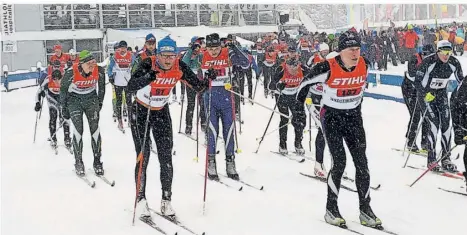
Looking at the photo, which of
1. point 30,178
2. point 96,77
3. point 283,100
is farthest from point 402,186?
point 30,178

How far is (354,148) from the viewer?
17.4 ft

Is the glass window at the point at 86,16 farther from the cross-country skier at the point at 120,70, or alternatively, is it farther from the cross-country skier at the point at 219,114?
the cross-country skier at the point at 219,114

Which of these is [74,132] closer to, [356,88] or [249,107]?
[356,88]

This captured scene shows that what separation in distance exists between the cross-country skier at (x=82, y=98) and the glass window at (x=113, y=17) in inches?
852

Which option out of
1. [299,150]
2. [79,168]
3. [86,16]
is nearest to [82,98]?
[79,168]

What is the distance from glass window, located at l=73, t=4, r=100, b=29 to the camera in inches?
1104

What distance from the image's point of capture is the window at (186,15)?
30094mm

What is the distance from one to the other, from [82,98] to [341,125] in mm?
4044

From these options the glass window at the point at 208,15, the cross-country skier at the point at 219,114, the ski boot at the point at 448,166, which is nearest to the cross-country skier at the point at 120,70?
the cross-country skier at the point at 219,114

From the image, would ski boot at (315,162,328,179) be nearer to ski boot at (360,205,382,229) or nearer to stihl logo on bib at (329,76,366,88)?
ski boot at (360,205,382,229)

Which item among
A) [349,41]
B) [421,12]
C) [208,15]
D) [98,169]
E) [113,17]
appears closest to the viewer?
[349,41]

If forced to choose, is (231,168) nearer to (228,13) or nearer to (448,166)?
(448,166)

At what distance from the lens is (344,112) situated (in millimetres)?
5320

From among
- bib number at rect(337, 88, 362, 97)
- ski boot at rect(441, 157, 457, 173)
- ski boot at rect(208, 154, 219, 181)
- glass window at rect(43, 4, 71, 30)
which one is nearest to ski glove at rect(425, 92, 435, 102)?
ski boot at rect(441, 157, 457, 173)
